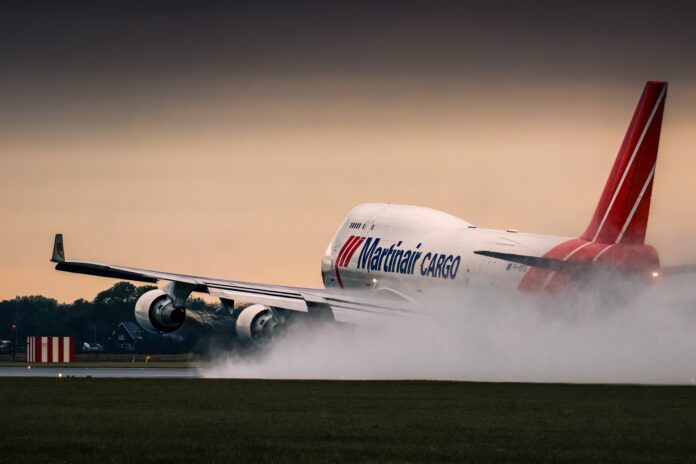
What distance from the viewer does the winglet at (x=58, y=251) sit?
214ft

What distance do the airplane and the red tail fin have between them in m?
0.04

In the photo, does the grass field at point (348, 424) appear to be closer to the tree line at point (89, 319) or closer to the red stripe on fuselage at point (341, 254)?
the red stripe on fuselage at point (341, 254)

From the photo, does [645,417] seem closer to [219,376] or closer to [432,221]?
[219,376]

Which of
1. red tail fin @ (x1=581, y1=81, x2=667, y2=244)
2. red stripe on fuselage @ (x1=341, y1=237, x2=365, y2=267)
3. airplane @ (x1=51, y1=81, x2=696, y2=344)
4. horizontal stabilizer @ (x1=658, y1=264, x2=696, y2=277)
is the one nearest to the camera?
horizontal stabilizer @ (x1=658, y1=264, x2=696, y2=277)

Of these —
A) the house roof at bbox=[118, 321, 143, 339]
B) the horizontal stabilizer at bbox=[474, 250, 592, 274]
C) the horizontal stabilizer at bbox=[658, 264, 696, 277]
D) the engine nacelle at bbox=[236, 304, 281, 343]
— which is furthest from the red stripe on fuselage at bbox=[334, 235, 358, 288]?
the house roof at bbox=[118, 321, 143, 339]

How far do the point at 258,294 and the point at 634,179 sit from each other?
57.2 ft

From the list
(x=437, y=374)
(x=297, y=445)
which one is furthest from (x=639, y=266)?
(x=297, y=445)

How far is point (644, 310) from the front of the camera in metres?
55.3

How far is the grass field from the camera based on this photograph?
86.1 ft

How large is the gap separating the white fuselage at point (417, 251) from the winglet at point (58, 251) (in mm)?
16014

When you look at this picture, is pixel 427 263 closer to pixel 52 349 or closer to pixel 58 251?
pixel 58 251

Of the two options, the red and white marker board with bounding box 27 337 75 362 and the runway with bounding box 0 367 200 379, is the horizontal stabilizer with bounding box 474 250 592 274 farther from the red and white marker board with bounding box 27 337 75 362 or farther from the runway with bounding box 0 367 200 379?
the red and white marker board with bounding box 27 337 75 362

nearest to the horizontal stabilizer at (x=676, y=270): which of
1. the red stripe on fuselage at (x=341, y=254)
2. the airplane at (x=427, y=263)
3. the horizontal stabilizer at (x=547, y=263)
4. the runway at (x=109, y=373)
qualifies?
the airplane at (x=427, y=263)

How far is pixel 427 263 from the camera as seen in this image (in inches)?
2699
